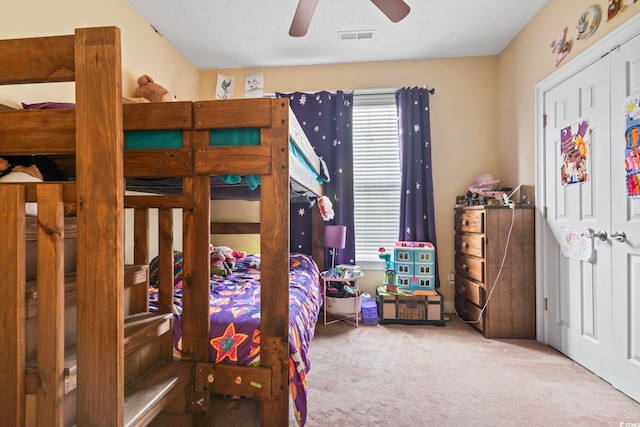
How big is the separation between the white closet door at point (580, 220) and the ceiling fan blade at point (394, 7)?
4.32ft

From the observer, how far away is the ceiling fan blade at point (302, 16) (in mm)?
1767

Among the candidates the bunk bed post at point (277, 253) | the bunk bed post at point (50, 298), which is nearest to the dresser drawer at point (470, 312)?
the bunk bed post at point (277, 253)

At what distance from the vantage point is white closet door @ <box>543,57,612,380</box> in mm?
1900

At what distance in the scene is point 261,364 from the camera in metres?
1.26

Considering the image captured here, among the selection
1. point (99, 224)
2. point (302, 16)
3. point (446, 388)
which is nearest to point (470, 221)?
point (446, 388)

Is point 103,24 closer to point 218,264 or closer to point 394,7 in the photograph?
point 218,264

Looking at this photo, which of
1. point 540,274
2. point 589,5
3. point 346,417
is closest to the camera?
point 346,417

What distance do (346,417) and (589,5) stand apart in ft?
9.78

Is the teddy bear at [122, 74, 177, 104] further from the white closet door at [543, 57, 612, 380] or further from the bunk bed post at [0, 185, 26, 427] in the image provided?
the white closet door at [543, 57, 612, 380]

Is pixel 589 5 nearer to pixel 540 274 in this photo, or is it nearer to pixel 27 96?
pixel 540 274

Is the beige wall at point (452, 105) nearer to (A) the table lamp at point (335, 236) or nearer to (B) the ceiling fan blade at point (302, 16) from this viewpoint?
(A) the table lamp at point (335, 236)

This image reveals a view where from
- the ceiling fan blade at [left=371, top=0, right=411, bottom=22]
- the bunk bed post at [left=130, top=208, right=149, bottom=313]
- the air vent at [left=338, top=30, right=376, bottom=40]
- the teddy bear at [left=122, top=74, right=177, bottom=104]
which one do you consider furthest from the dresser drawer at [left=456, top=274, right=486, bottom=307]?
the teddy bear at [left=122, top=74, right=177, bottom=104]

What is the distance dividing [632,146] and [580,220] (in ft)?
1.98

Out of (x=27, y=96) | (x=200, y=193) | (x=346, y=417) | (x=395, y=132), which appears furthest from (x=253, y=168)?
(x=395, y=132)
